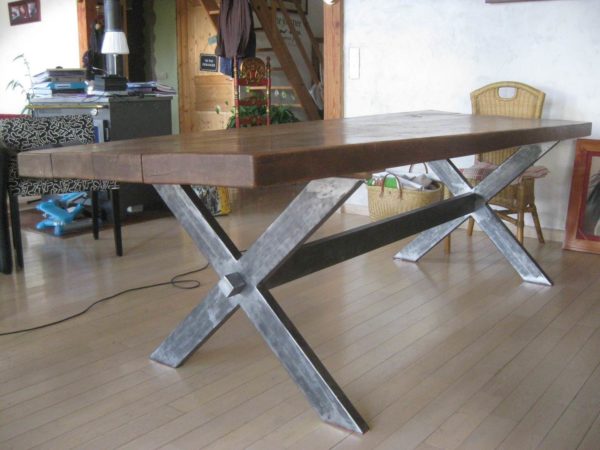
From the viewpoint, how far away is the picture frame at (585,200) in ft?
11.4

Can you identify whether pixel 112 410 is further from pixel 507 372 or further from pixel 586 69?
pixel 586 69

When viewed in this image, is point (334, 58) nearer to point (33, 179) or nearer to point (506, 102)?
point (506, 102)

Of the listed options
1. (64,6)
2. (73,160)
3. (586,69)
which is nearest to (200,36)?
(64,6)

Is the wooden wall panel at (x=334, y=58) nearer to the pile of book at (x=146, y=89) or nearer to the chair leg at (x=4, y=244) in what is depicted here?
the pile of book at (x=146, y=89)

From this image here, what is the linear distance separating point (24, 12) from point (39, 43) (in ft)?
1.58

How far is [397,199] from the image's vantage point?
152 inches

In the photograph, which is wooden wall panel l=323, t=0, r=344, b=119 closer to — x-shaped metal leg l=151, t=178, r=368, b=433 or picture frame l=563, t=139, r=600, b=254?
picture frame l=563, t=139, r=600, b=254

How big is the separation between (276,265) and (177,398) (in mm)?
527

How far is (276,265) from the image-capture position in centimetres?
173

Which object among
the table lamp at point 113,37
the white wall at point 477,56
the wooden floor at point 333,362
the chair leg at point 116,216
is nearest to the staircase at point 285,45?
the table lamp at point 113,37

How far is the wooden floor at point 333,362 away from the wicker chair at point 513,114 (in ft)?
1.02

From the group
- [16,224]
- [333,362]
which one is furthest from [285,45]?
[333,362]

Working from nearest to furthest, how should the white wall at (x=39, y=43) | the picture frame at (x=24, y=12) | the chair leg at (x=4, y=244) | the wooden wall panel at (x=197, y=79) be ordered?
the chair leg at (x=4, y=244)
the white wall at (x=39, y=43)
the picture frame at (x=24, y=12)
the wooden wall panel at (x=197, y=79)

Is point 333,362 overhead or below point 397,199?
below
